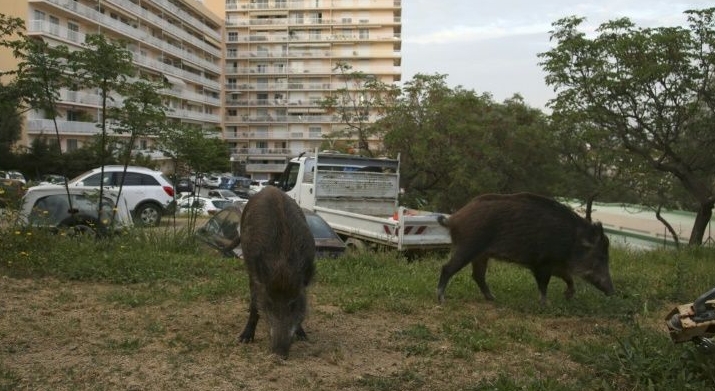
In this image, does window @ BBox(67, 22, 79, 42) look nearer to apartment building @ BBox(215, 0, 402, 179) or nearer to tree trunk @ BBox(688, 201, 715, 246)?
apartment building @ BBox(215, 0, 402, 179)

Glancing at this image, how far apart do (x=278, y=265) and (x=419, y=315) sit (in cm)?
222

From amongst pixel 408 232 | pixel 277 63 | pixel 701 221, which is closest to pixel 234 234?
pixel 408 232

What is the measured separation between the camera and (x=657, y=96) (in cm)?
1630

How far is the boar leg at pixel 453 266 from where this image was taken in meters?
6.79

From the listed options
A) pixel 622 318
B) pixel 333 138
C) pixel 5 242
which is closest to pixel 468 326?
pixel 622 318

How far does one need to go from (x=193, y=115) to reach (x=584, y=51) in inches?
2465

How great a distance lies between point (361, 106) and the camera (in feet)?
92.2

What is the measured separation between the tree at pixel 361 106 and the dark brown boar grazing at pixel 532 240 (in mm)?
19881

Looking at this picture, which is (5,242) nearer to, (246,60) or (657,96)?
(657,96)

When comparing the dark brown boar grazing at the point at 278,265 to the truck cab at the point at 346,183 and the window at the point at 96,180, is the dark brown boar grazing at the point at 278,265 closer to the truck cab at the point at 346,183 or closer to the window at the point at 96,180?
the truck cab at the point at 346,183

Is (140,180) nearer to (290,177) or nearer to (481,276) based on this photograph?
(290,177)

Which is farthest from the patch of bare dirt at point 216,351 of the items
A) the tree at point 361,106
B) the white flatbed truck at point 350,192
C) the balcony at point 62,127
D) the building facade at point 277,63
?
the building facade at point 277,63

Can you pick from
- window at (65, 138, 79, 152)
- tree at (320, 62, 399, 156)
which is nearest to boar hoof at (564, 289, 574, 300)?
tree at (320, 62, 399, 156)

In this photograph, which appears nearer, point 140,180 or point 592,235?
point 592,235
